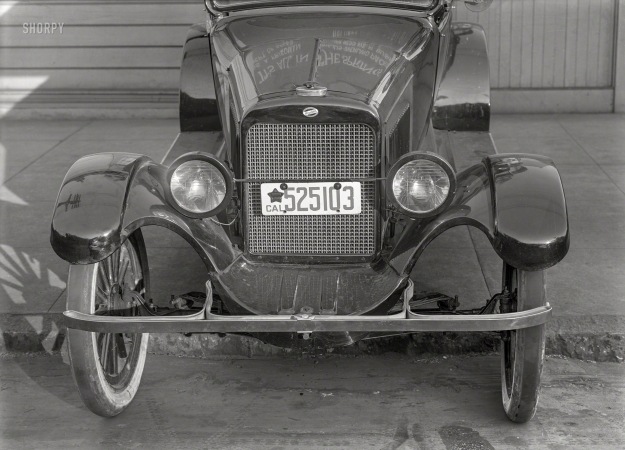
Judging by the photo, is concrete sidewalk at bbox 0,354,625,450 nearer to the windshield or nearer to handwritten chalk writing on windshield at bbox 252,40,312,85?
handwritten chalk writing on windshield at bbox 252,40,312,85

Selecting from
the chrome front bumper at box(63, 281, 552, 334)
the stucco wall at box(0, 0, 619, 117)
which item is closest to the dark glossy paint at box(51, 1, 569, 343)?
the chrome front bumper at box(63, 281, 552, 334)

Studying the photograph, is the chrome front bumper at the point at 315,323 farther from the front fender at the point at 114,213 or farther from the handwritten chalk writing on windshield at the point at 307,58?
the handwritten chalk writing on windshield at the point at 307,58

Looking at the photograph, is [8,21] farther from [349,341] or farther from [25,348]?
[349,341]

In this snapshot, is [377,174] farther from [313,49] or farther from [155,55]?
[155,55]

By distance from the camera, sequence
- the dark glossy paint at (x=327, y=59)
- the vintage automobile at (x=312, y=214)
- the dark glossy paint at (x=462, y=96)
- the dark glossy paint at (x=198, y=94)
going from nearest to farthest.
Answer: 1. the vintage automobile at (x=312, y=214)
2. the dark glossy paint at (x=327, y=59)
3. the dark glossy paint at (x=462, y=96)
4. the dark glossy paint at (x=198, y=94)

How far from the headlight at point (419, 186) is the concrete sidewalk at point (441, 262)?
0.98m

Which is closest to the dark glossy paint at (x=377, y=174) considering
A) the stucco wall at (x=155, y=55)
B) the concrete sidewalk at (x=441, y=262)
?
the concrete sidewalk at (x=441, y=262)

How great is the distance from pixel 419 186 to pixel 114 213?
1.26 metres

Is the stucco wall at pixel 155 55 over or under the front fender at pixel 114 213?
over

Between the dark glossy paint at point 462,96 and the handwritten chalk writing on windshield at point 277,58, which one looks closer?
the handwritten chalk writing on windshield at point 277,58

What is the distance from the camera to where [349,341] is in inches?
153

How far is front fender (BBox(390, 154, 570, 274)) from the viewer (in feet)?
11.9

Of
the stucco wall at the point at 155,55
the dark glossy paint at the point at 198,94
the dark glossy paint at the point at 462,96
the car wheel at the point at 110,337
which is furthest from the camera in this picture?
the stucco wall at the point at 155,55

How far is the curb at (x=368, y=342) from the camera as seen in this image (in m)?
4.54
